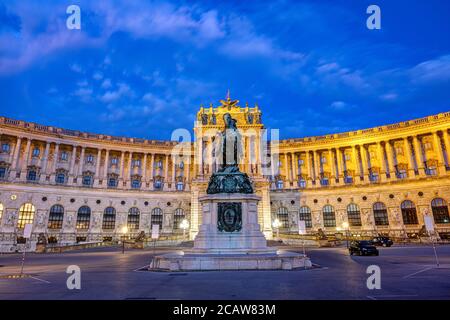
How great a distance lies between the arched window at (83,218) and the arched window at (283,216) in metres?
43.1

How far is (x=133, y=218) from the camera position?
65.9 metres

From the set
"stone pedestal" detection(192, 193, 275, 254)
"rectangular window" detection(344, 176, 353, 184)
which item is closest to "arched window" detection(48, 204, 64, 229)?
"stone pedestal" detection(192, 193, 275, 254)

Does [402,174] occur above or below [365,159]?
below

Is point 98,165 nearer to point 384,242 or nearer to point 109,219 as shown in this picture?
point 109,219

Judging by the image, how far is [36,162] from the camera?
207 ft

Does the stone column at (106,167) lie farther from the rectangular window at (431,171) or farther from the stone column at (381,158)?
the rectangular window at (431,171)

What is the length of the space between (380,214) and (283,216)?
20.5 metres

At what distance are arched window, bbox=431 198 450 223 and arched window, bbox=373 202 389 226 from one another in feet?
26.8

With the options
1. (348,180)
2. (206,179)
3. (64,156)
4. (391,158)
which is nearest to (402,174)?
(391,158)

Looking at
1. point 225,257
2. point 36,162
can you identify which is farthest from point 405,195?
point 36,162

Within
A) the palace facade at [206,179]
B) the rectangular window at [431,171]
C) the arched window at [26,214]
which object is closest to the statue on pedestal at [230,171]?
the palace facade at [206,179]

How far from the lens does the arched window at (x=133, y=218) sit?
214ft
